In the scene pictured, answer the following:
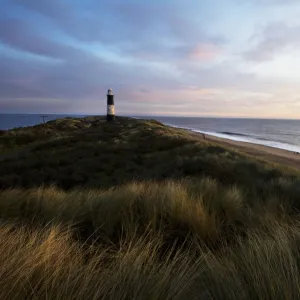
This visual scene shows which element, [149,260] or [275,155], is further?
[275,155]

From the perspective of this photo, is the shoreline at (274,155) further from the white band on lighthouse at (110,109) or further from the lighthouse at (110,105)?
the white band on lighthouse at (110,109)

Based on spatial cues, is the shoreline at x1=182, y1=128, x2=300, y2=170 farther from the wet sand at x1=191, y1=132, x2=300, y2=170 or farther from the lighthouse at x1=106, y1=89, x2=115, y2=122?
the lighthouse at x1=106, y1=89, x2=115, y2=122

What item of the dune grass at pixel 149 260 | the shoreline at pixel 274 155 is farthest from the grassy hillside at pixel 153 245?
the shoreline at pixel 274 155

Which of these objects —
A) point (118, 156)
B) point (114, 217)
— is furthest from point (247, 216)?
point (118, 156)

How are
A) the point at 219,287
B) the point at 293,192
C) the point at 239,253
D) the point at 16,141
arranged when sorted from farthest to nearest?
the point at 16,141 → the point at 293,192 → the point at 239,253 → the point at 219,287

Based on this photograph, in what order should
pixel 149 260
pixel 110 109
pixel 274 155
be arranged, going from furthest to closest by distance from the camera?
pixel 110 109 → pixel 274 155 → pixel 149 260

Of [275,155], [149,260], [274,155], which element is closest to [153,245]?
[149,260]

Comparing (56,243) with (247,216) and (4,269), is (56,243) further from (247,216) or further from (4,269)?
(247,216)

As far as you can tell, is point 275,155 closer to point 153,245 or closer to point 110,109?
point 110,109

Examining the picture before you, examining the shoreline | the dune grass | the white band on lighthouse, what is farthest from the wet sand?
the dune grass

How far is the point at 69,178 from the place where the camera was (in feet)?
41.1

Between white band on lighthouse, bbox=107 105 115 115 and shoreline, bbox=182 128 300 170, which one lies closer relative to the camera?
shoreline, bbox=182 128 300 170

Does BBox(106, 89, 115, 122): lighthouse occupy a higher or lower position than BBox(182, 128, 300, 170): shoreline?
higher

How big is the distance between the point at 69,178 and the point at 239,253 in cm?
1040
